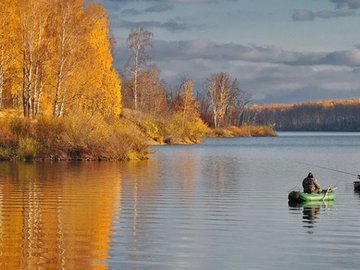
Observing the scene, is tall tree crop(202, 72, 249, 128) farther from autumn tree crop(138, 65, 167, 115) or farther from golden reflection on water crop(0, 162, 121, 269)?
golden reflection on water crop(0, 162, 121, 269)

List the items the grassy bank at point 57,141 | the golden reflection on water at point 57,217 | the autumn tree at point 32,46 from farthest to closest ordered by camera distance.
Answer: the autumn tree at point 32,46, the grassy bank at point 57,141, the golden reflection on water at point 57,217

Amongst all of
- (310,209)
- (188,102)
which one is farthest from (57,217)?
(188,102)

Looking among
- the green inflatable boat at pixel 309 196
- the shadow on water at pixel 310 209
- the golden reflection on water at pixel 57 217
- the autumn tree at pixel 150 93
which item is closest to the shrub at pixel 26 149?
the golden reflection on water at pixel 57 217

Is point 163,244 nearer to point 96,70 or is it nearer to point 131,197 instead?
point 131,197

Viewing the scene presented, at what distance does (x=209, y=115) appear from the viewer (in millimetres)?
140625

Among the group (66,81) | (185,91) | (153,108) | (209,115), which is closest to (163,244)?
(66,81)

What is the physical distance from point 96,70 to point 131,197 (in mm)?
31007

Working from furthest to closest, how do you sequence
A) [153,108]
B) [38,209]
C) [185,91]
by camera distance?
[185,91], [153,108], [38,209]

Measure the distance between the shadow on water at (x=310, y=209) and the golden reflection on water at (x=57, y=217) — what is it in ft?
20.7

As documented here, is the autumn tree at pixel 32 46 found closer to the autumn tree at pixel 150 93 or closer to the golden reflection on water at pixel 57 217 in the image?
the golden reflection on water at pixel 57 217

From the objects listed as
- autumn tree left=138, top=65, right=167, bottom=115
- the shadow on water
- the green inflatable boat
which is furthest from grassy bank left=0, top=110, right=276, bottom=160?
autumn tree left=138, top=65, right=167, bottom=115

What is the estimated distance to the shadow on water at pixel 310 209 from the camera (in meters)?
23.5

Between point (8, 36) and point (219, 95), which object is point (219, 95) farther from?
point (8, 36)

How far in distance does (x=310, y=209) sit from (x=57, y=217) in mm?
9534
